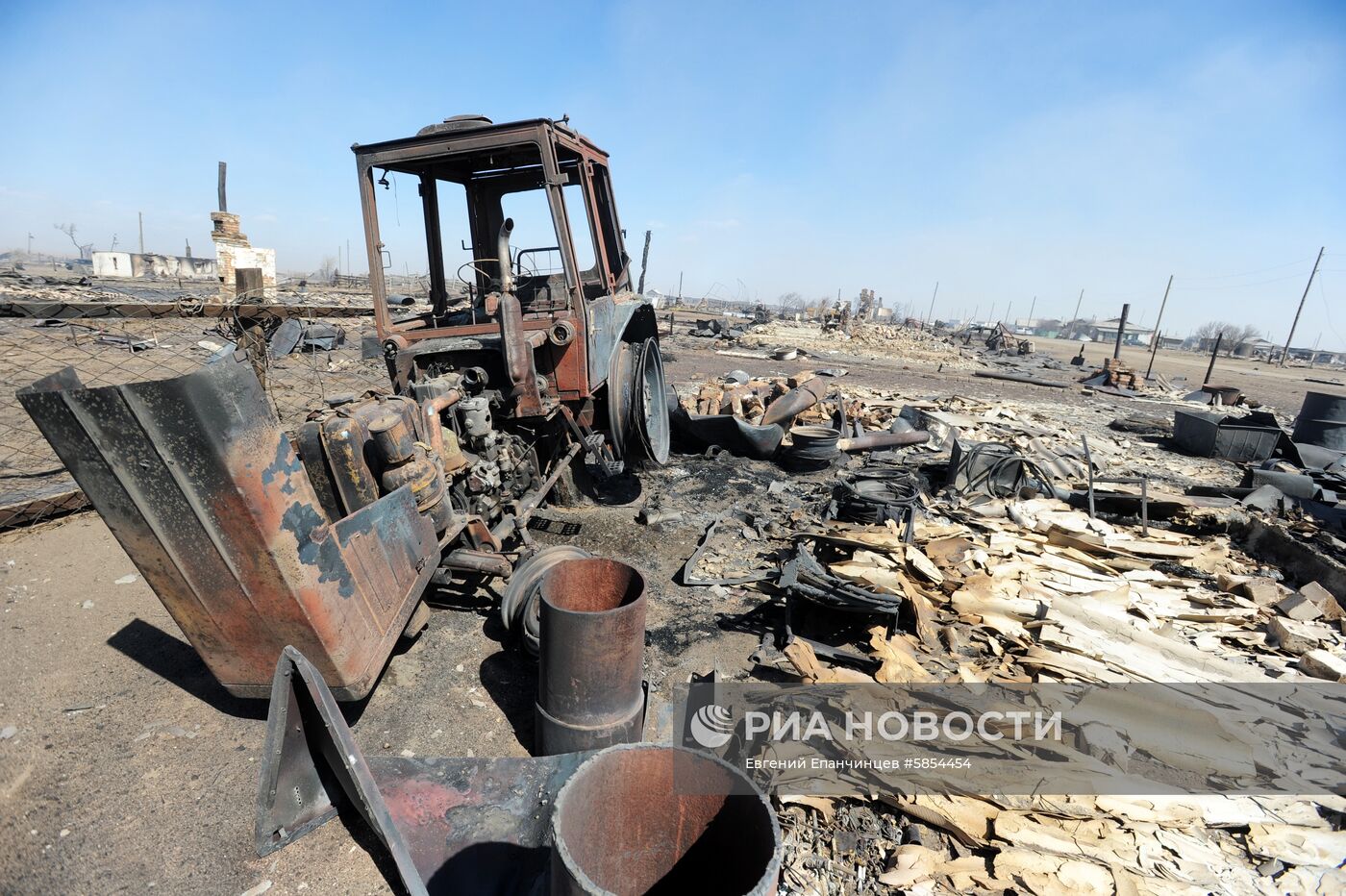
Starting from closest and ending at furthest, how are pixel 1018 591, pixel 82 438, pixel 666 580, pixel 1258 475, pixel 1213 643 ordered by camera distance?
pixel 82 438 → pixel 1213 643 → pixel 1018 591 → pixel 666 580 → pixel 1258 475

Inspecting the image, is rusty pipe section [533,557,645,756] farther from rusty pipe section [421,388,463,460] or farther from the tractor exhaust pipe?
the tractor exhaust pipe

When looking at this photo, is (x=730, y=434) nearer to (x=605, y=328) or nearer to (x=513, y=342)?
(x=605, y=328)

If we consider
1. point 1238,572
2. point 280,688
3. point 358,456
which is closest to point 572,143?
point 358,456

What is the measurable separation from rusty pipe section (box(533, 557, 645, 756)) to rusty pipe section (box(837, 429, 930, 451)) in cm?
519

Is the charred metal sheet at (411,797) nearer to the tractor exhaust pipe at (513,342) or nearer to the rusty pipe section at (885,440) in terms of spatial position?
the tractor exhaust pipe at (513,342)

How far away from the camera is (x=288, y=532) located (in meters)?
2.11

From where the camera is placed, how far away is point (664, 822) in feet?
5.40

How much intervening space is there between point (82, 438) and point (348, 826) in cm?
174

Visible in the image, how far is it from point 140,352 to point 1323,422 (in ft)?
59.9

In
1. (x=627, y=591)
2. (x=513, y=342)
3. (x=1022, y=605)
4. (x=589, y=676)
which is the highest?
(x=513, y=342)

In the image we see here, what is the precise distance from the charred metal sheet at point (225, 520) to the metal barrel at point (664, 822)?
136 cm

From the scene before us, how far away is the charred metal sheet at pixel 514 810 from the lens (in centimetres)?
148

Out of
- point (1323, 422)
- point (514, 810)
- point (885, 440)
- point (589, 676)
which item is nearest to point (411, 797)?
point (514, 810)

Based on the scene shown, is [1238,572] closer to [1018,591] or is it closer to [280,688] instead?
[1018,591]
